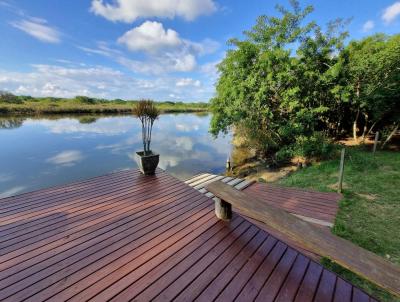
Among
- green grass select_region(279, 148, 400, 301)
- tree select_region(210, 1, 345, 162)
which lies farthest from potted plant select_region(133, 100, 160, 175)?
tree select_region(210, 1, 345, 162)

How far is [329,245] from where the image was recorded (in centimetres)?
136

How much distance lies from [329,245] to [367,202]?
3.10 m

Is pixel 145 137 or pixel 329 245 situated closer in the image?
pixel 329 245

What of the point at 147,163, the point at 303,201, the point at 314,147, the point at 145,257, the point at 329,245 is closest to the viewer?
the point at 329,245

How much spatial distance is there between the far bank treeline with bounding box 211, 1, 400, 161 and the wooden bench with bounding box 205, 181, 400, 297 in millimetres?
6007

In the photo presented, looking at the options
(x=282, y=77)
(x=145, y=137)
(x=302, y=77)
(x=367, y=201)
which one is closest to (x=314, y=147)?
(x=302, y=77)

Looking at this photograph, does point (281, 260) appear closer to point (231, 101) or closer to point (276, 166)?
point (276, 166)

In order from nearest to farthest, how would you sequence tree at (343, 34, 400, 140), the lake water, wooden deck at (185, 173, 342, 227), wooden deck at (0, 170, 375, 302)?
wooden deck at (0, 170, 375, 302), wooden deck at (185, 173, 342, 227), tree at (343, 34, 400, 140), the lake water

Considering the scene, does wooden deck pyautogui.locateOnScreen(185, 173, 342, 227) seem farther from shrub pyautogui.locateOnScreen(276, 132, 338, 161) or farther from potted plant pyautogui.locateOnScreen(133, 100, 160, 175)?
shrub pyautogui.locateOnScreen(276, 132, 338, 161)


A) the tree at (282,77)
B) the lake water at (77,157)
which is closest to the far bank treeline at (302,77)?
the tree at (282,77)

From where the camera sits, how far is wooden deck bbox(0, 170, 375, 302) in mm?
1405

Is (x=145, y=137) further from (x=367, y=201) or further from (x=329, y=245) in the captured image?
(x=367, y=201)

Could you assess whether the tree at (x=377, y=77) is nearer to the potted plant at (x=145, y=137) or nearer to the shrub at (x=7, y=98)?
the potted plant at (x=145, y=137)

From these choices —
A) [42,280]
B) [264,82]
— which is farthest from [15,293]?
[264,82]
